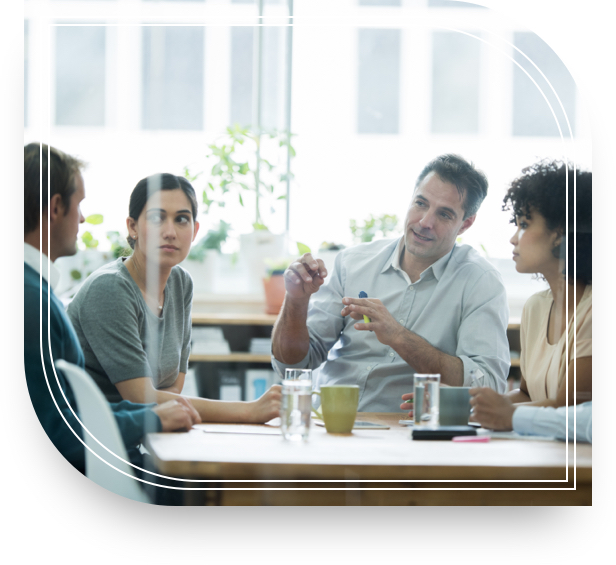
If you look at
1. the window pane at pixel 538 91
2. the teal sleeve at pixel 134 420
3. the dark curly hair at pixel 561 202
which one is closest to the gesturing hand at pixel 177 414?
the teal sleeve at pixel 134 420

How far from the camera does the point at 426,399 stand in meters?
1.24

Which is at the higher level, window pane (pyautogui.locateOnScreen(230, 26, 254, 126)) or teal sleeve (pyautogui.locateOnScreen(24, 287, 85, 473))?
window pane (pyautogui.locateOnScreen(230, 26, 254, 126))

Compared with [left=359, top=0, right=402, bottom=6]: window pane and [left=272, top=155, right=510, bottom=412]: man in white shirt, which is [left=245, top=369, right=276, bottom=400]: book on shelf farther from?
[left=359, top=0, right=402, bottom=6]: window pane

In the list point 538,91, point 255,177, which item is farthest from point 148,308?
point 538,91

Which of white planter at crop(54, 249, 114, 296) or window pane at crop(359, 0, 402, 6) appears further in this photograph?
window pane at crop(359, 0, 402, 6)

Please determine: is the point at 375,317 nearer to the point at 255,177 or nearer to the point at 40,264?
the point at 255,177

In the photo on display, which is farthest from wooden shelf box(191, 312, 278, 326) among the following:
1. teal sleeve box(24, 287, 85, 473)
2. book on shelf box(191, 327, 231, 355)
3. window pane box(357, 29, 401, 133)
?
window pane box(357, 29, 401, 133)

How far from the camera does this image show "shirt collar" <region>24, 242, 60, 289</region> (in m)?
1.20

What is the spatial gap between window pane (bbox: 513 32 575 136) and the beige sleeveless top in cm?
33

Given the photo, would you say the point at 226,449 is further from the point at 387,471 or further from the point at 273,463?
the point at 387,471

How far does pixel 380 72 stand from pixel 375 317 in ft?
1.60
